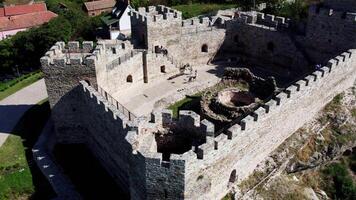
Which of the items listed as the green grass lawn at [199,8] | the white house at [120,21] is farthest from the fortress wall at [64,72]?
the green grass lawn at [199,8]

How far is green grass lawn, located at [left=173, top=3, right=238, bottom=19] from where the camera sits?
183ft

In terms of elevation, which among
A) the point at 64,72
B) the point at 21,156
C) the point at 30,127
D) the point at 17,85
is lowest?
the point at 21,156

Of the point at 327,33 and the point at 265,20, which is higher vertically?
the point at 265,20

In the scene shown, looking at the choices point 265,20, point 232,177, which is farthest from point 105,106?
point 265,20

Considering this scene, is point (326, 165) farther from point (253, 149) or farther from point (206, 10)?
point (206, 10)

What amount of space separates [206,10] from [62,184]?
37.7 meters

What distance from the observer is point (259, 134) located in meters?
22.5

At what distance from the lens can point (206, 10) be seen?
5744cm

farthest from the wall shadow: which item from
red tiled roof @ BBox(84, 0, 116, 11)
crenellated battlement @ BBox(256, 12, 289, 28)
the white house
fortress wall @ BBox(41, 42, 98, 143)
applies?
red tiled roof @ BBox(84, 0, 116, 11)

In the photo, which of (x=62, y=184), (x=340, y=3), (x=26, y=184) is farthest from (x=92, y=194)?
(x=340, y=3)

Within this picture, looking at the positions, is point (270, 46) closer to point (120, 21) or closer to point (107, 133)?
point (107, 133)

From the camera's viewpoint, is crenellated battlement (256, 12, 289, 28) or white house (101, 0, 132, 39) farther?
white house (101, 0, 132, 39)

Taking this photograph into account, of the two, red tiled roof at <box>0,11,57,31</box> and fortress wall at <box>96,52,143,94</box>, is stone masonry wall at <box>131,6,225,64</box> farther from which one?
red tiled roof at <box>0,11,57,31</box>

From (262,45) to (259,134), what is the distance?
49.1 ft
